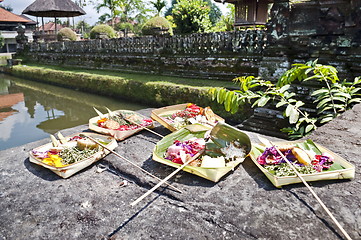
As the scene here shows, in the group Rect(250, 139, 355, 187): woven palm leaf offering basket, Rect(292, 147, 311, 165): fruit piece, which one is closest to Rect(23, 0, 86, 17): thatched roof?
Rect(250, 139, 355, 187): woven palm leaf offering basket

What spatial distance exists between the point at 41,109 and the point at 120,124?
493cm

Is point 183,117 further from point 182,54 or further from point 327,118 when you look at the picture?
point 182,54

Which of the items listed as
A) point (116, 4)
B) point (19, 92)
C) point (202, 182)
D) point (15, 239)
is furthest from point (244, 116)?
point (116, 4)

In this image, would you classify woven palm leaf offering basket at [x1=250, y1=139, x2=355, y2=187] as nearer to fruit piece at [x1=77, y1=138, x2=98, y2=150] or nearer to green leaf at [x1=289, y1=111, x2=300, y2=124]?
green leaf at [x1=289, y1=111, x2=300, y2=124]

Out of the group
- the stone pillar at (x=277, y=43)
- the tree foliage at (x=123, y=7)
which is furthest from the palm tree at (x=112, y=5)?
the stone pillar at (x=277, y=43)

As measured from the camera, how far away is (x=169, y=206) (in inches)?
62.4

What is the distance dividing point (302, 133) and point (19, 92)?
357 inches

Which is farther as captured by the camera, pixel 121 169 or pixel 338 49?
pixel 338 49

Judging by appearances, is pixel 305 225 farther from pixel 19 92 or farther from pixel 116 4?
pixel 116 4

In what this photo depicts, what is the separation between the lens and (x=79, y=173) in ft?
6.53

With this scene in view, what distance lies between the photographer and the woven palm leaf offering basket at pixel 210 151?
5.78ft

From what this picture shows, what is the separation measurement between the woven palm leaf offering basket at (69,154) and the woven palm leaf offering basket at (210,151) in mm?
488

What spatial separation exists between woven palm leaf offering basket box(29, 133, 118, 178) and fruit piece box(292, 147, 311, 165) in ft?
4.60

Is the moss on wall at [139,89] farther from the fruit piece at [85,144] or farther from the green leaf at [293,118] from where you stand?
the fruit piece at [85,144]
